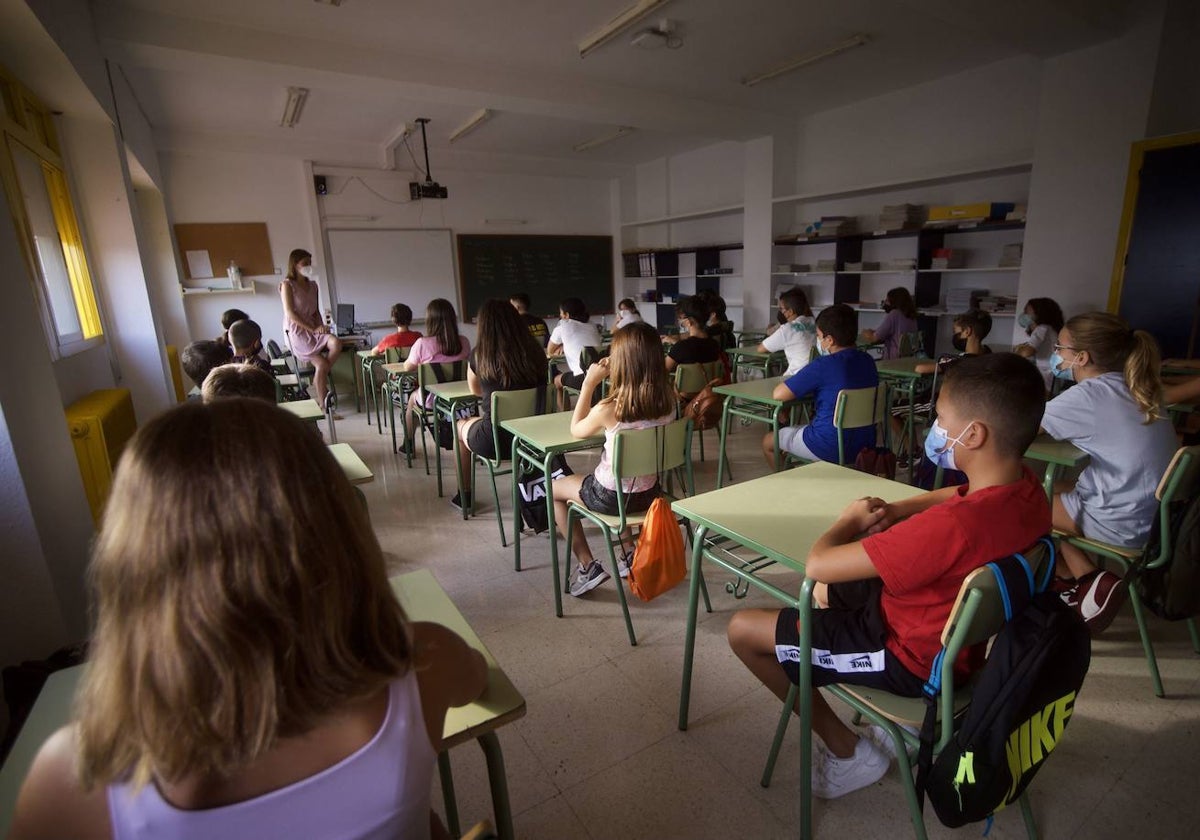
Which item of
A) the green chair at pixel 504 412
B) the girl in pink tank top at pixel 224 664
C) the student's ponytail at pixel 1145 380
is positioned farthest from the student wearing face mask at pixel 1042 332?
the girl in pink tank top at pixel 224 664

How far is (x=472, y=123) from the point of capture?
21.2 ft

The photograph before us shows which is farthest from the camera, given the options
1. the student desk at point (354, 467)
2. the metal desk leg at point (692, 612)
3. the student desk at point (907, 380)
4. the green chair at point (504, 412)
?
the student desk at point (907, 380)

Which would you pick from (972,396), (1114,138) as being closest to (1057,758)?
(972,396)

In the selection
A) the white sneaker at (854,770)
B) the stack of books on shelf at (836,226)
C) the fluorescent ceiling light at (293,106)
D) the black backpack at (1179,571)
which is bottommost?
the white sneaker at (854,770)

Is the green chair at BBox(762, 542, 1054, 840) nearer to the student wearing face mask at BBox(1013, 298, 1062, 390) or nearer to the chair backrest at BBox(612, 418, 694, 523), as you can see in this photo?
the chair backrest at BBox(612, 418, 694, 523)

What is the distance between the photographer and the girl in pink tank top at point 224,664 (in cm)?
58

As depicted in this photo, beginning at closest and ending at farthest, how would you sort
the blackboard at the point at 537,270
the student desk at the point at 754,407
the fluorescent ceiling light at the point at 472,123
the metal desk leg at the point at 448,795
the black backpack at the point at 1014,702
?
the black backpack at the point at 1014,702, the metal desk leg at the point at 448,795, the student desk at the point at 754,407, the fluorescent ceiling light at the point at 472,123, the blackboard at the point at 537,270

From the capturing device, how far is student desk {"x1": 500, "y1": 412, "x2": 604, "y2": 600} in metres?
2.37

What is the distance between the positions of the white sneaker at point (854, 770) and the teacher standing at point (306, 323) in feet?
17.9

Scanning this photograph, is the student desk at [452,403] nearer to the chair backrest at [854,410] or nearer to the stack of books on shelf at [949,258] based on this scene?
the chair backrest at [854,410]

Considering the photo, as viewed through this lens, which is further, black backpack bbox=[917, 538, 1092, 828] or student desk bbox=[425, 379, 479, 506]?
student desk bbox=[425, 379, 479, 506]

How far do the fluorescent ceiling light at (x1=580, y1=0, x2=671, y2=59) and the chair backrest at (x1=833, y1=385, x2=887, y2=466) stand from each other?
9.25 ft

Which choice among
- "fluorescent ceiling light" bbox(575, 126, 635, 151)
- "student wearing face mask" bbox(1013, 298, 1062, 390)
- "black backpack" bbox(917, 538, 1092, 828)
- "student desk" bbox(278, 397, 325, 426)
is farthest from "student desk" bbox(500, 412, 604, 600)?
"fluorescent ceiling light" bbox(575, 126, 635, 151)

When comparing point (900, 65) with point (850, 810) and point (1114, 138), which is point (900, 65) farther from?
point (850, 810)
